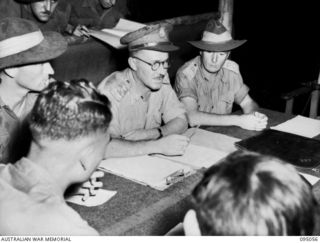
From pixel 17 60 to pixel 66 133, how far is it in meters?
1.00

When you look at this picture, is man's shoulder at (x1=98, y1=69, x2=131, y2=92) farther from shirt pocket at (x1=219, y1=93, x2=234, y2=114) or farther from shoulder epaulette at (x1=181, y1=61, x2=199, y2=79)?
shirt pocket at (x1=219, y1=93, x2=234, y2=114)

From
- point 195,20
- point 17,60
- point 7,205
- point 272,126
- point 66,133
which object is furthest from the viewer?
point 195,20

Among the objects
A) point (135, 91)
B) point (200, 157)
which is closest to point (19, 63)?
point (135, 91)

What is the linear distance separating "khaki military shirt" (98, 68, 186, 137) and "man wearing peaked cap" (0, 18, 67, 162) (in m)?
0.43

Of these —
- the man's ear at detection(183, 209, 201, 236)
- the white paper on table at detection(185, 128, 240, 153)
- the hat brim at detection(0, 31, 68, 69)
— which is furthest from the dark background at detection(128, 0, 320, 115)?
the man's ear at detection(183, 209, 201, 236)

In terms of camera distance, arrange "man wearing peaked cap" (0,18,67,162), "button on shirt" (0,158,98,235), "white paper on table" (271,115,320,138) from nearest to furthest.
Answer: "button on shirt" (0,158,98,235) < "man wearing peaked cap" (0,18,67,162) < "white paper on table" (271,115,320,138)

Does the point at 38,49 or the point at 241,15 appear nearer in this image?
the point at 38,49

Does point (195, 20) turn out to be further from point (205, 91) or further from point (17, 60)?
point (17, 60)

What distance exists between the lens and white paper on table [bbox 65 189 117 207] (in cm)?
151

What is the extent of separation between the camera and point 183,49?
4.25 m

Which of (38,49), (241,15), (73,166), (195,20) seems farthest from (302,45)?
(73,166)

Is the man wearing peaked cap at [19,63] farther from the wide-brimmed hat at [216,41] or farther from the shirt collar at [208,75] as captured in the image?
the shirt collar at [208,75]

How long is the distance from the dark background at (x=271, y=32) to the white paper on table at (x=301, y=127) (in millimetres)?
4601

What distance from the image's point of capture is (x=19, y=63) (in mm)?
2010
